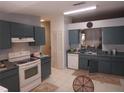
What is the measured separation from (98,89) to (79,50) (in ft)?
8.07

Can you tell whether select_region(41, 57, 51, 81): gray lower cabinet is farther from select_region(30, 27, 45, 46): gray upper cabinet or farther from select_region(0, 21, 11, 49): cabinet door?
select_region(0, 21, 11, 49): cabinet door

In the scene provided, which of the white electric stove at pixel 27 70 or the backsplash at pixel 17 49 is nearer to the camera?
the white electric stove at pixel 27 70

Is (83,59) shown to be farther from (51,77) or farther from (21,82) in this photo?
(21,82)

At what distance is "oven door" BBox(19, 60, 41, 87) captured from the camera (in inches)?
121

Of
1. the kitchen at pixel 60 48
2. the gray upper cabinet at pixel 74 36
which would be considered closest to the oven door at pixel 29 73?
the kitchen at pixel 60 48

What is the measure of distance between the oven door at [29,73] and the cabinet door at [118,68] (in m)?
2.90

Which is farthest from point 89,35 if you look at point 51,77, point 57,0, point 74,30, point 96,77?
point 57,0

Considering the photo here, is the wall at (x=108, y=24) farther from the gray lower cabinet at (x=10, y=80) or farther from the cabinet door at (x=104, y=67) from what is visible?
the gray lower cabinet at (x=10, y=80)

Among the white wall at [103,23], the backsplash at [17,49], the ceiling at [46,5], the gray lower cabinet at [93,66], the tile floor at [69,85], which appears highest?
the ceiling at [46,5]

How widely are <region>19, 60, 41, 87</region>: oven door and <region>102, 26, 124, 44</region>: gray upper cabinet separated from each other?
2.90 m

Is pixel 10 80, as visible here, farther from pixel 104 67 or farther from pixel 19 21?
pixel 104 67

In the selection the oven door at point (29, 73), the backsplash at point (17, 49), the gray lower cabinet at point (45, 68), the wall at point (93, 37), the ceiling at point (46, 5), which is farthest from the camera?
the wall at point (93, 37)

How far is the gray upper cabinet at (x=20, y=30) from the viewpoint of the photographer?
332 centimetres

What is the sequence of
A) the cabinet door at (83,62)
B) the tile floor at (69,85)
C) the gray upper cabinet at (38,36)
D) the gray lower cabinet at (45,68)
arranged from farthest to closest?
1. the cabinet door at (83,62)
2. the gray upper cabinet at (38,36)
3. the gray lower cabinet at (45,68)
4. the tile floor at (69,85)
